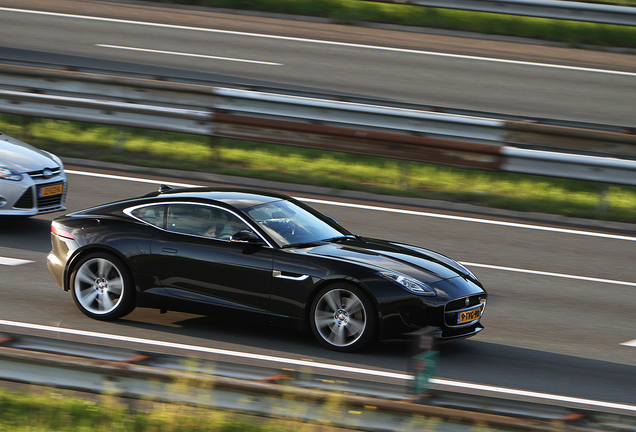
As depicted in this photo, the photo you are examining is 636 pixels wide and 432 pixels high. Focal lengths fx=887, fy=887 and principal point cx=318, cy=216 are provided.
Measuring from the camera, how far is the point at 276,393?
5172 mm

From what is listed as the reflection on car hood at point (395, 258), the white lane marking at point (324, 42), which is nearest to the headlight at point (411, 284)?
the reflection on car hood at point (395, 258)

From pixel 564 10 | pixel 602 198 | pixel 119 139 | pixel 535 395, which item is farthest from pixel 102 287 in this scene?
pixel 564 10

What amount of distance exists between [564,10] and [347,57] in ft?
16.8

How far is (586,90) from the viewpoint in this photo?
62.8ft

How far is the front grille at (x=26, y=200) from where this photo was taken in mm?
11898

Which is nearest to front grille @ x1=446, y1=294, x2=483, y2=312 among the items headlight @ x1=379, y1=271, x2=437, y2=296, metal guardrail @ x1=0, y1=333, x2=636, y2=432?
headlight @ x1=379, y1=271, x2=437, y2=296

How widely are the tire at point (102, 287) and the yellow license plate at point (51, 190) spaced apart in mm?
Result: 3507

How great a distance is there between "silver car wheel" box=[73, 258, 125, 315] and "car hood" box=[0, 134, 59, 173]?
12.0 feet

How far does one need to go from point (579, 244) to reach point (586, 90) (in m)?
7.46

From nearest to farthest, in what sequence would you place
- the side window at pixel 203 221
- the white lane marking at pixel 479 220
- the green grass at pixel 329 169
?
the side window at pixel 203 221 → the white lane marking at pixel 479 220 → the green grass at pixel 329 169

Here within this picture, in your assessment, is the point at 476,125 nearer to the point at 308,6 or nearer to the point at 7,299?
the point at 7,299

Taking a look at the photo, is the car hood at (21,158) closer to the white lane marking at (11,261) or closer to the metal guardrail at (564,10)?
the white lane marking at (11,261)

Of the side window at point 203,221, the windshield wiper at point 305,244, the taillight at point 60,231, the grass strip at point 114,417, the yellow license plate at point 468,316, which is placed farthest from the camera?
the taillight at point 60,231

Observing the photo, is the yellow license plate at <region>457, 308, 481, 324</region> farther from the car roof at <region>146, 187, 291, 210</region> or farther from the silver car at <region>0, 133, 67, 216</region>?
the silver car at <region>0, 133, 67, 216</region>
